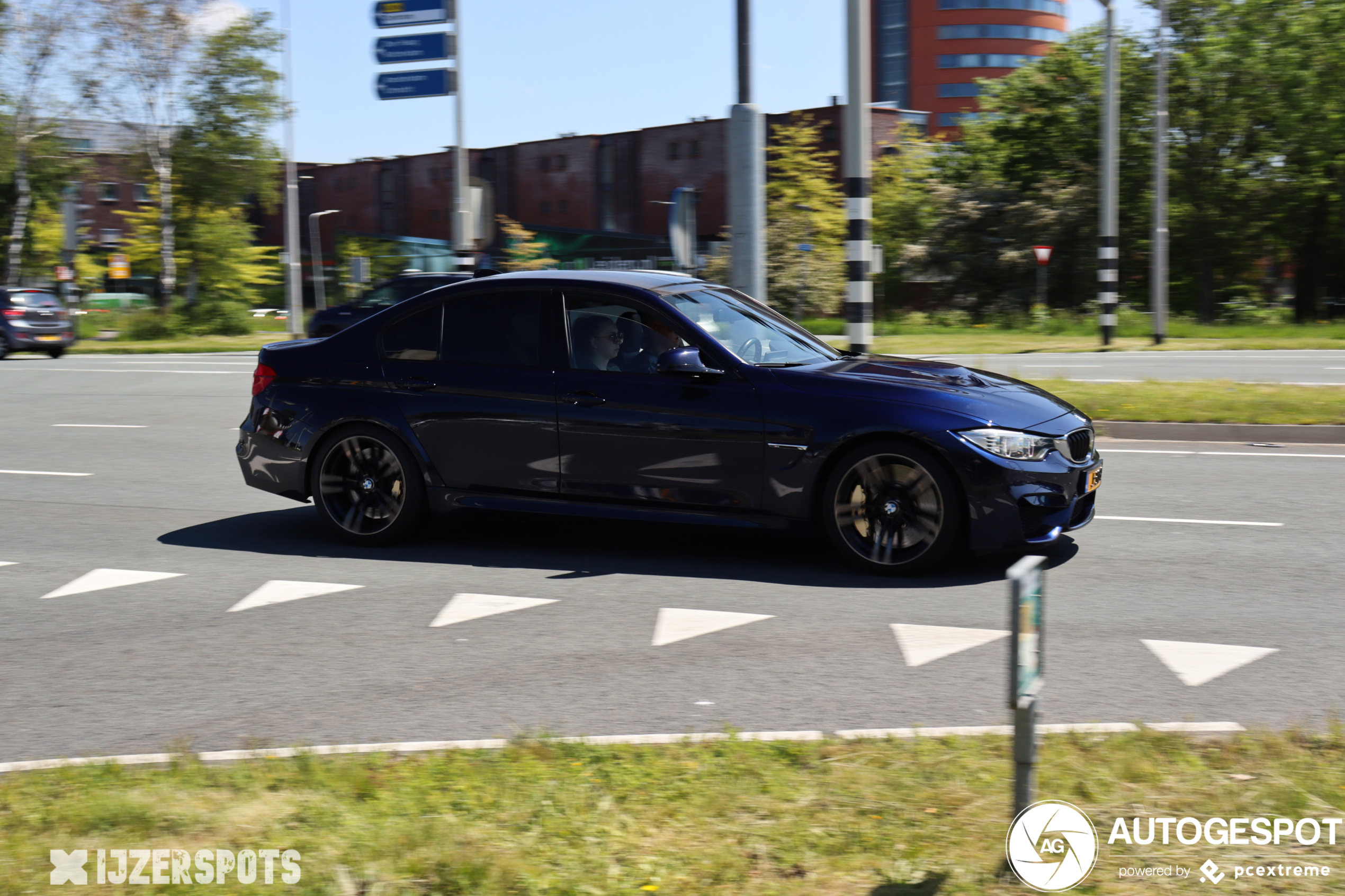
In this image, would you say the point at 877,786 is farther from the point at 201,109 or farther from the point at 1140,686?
the point at 201,109

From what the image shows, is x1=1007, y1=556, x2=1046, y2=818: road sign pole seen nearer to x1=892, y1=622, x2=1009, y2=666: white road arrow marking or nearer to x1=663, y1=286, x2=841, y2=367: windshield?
x1=892, y1=622, x2=1009, y2=666: white road arrow marking

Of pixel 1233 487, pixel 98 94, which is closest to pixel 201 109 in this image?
pixel 98 94

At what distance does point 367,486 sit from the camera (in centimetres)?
775

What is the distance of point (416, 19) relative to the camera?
73.2 feet

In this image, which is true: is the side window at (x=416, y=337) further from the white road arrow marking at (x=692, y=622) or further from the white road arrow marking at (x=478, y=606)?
the white road arrow marking at (x=692, y=622)

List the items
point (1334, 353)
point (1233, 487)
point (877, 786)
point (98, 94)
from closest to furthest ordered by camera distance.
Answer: point (877, 786)
point (1233, 487)
point (1334, 353)
point (98, 94)

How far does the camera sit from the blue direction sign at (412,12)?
22156 mm

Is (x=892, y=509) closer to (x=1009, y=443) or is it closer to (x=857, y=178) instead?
(x=1009, y=443)

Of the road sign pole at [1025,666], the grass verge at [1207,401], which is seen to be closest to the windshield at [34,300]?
the grass verge at [1207,401]

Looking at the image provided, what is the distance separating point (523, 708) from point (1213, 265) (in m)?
41.1

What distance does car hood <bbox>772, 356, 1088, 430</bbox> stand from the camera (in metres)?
6.52

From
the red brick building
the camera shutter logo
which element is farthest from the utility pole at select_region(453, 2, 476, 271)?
the red brick building

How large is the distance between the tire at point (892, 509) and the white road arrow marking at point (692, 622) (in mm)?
937

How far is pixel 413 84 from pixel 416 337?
16145 mm
